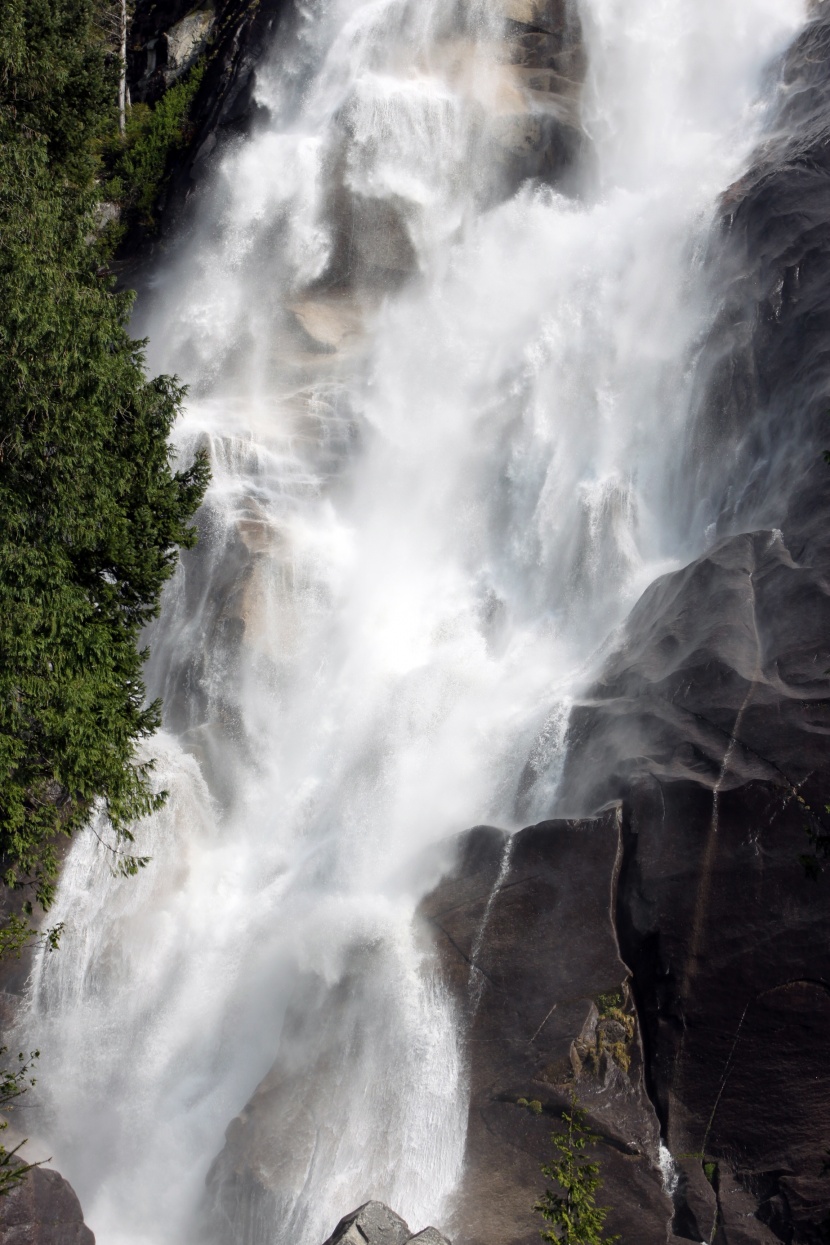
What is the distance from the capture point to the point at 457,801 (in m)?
18.2

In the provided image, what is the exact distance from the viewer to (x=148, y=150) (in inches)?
1369

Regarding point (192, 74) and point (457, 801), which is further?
point (192, 74)

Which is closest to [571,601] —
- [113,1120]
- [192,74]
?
[113,1120]

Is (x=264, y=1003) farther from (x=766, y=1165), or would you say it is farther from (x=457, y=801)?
(x=766, y=1165)

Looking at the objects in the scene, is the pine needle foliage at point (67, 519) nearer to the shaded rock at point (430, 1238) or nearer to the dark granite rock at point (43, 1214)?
the dark granite rock at point (43, 1214)

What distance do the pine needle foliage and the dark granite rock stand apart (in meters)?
4.51

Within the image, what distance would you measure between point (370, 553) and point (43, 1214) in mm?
15132

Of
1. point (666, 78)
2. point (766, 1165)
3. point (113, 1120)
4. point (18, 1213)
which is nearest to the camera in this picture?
point (766, 1165)

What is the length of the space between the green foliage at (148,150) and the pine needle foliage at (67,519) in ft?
65.4

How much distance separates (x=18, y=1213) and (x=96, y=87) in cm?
2230

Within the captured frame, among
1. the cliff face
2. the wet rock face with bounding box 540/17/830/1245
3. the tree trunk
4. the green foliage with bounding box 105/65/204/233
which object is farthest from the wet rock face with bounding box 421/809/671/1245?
the tree trunk

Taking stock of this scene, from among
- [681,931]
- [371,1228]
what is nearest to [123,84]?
[681,931]

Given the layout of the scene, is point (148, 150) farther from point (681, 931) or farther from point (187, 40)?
point (681, 931)

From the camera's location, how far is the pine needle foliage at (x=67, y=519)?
11.9m
